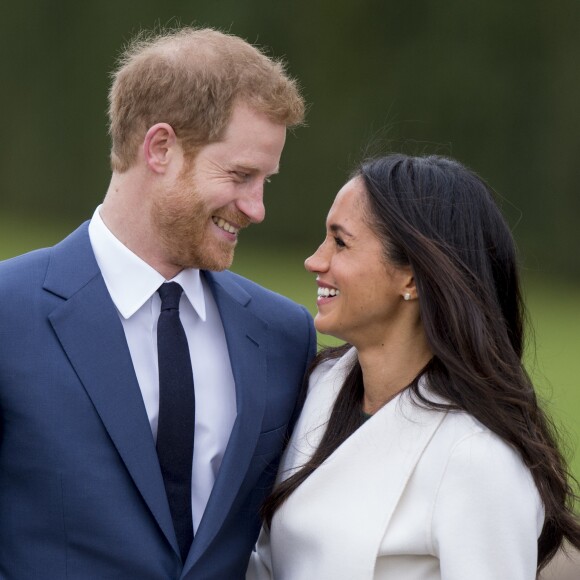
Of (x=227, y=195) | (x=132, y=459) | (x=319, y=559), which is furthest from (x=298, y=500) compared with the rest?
(x=227, y=195)

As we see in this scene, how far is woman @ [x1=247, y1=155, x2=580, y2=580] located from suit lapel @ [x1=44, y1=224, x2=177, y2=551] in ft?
1.21

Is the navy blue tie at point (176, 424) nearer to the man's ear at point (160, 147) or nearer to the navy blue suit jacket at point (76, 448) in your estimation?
the navy blue suit jacket at point (76, 448)

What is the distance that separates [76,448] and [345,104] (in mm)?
8358

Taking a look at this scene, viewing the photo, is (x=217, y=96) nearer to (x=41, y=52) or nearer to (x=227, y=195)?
(x=227, y=195)

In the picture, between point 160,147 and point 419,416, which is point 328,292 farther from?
point 160,147

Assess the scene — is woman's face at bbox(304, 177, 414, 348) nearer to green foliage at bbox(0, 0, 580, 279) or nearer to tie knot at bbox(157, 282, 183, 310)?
tie knot at bbox(157, 282, 183, 310)

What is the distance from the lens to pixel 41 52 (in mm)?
10234

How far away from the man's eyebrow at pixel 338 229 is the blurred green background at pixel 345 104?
7.07 metres

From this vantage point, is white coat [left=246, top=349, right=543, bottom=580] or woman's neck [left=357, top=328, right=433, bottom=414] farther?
woman's neck [left=357, top=328, right=433, bottom=414]

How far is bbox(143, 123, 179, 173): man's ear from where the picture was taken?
2.42m

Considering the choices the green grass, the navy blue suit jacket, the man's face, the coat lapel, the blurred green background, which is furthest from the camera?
the blurred green background

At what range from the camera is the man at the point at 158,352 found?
2178mm

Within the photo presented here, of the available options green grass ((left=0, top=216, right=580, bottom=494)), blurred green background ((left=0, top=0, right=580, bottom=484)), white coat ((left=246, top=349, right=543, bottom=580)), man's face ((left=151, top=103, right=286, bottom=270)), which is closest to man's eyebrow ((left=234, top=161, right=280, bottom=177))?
man's face ((left=151, top=103, right=286, bottom=270))

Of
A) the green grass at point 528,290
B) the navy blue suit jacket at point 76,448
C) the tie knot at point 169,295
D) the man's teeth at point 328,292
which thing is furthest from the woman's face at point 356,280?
the green grass at point 528,290
